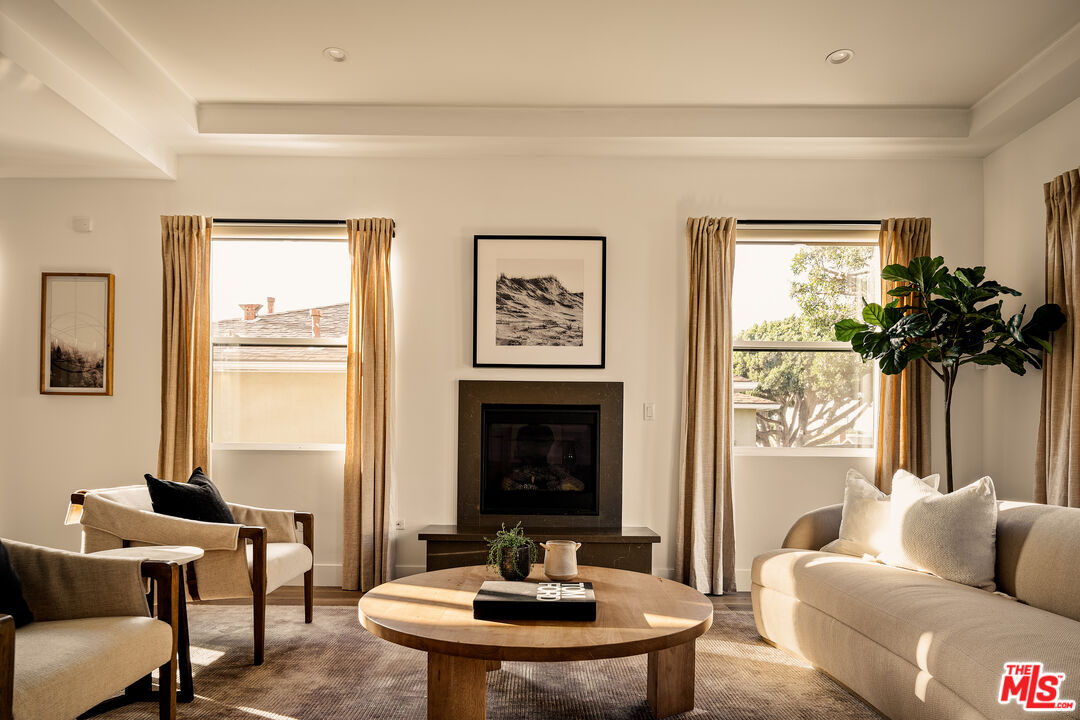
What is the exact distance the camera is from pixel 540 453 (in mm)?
4805

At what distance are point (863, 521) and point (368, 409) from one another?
2.86 meters

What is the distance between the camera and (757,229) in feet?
15.8

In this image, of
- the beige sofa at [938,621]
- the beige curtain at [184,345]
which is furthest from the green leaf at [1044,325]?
the beige curtain at [184,345]

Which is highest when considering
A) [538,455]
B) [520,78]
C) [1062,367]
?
[520,78]

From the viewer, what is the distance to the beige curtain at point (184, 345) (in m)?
4.63

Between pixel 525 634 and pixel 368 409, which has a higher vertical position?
pixel 368 409

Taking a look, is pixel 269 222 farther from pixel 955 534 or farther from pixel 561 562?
pixel 955 534

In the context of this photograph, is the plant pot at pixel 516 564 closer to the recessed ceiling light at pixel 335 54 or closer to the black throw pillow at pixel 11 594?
the black throw pillow at pixel 11 594

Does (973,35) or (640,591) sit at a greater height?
(973,35)

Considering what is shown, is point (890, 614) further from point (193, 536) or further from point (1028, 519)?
point (193, 536)

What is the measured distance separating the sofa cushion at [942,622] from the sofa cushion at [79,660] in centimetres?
235

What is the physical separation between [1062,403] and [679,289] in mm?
2147

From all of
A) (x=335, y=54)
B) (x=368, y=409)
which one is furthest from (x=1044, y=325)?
(x=335, y=54)

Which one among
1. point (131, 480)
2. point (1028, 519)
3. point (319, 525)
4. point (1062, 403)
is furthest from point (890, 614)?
point (131, 480)
